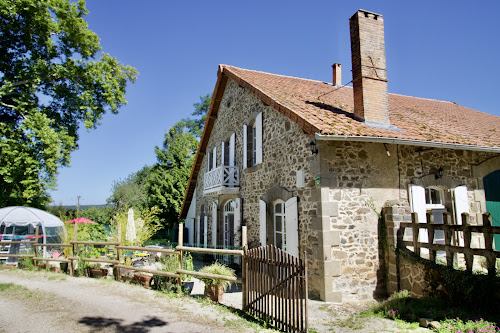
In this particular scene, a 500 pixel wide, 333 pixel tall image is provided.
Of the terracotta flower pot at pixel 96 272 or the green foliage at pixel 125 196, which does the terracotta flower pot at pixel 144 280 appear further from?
the green foliage at pixel 125 196

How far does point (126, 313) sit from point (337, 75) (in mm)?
11176

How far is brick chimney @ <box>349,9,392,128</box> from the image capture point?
23.9 feet

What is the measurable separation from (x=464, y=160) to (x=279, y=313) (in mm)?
6348

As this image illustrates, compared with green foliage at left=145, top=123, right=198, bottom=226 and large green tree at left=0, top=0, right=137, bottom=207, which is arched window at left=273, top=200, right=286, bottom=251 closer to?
large green tree at left=0, top=0, right=137, bottom=207

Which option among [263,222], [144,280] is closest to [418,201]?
[263,222]

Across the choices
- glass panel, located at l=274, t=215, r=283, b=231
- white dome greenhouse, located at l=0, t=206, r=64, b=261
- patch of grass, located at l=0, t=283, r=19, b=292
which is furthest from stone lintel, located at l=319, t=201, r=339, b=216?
white dome greenhouse, located at l=0, t=206, r=64, b=261

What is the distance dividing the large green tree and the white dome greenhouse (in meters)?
1.88

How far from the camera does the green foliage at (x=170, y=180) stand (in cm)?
2102

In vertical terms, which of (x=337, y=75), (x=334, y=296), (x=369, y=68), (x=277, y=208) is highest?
(x=337, y=75)

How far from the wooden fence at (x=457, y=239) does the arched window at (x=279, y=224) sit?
276 centimetres

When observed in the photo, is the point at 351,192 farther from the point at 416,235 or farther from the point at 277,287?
the point at 277,287

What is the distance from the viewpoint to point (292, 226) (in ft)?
23.9

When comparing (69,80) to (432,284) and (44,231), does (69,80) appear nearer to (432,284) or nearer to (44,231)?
(44,231)

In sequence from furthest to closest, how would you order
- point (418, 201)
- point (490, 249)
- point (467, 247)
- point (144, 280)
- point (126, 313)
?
point (144, 280)
point (418, 201)
point (126, 313)
point (467, 247)
point (490, 249)
